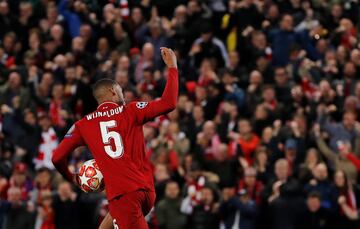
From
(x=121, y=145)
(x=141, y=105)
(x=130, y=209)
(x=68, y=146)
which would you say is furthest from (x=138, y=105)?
(x=130, y=209)

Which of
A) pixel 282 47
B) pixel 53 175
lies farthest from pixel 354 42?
pixel 53 175

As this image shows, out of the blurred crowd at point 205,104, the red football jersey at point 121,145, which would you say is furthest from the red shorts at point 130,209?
the blurred crowd at point 205,104

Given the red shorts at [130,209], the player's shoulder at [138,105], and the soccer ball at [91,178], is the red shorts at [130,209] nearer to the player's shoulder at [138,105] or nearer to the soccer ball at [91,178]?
the soccer ball at [91,178]

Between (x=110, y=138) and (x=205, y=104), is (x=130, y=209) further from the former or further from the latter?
(x=205, y=104)

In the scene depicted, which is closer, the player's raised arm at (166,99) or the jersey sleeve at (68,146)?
the player's raised arm at (166,99)

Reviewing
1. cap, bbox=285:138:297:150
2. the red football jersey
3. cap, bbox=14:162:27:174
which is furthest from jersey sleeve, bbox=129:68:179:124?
cap, bbox=14:162:27:174

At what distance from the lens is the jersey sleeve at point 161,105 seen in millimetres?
10875

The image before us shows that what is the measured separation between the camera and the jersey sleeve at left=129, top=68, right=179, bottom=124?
35.7ft

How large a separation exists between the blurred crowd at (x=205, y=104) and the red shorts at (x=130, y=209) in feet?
20.4

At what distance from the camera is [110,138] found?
11.1m

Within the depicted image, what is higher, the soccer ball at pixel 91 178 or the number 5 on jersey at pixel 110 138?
the number 5 on jersey at pixel 110 138

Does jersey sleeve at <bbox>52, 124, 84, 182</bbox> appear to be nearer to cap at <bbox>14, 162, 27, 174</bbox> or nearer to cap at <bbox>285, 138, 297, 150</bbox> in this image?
cap at <bbox>14, 162, 27, 174</bbox>

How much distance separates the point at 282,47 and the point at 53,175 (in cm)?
497

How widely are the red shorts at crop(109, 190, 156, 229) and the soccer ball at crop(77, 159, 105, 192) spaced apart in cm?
27
